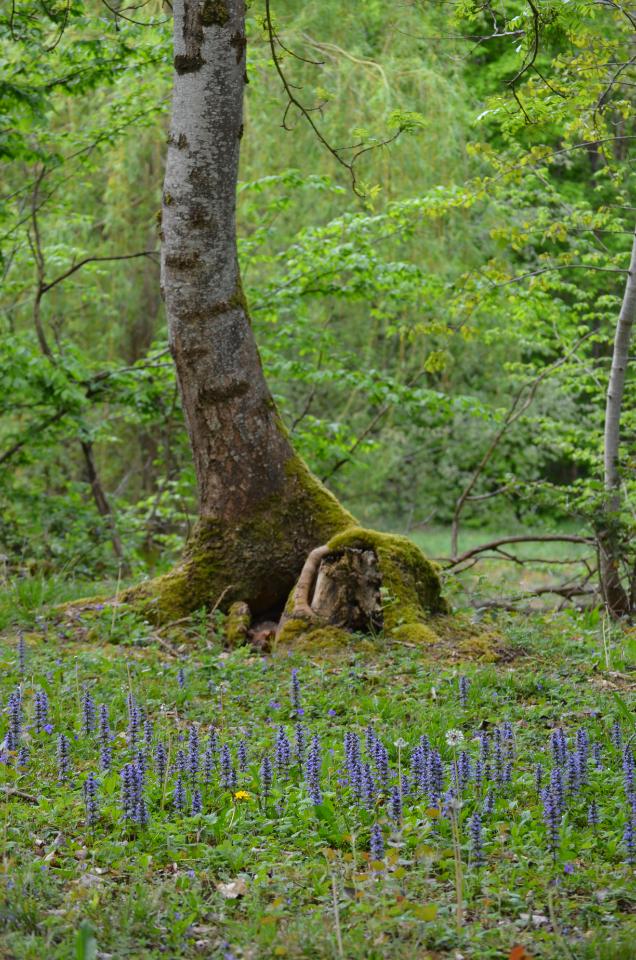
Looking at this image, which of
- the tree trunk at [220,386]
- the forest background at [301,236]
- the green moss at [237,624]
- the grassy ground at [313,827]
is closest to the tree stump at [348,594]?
the tree trunk at [220,386]

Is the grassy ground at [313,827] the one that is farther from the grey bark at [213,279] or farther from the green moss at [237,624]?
the grey bark at [213,279]

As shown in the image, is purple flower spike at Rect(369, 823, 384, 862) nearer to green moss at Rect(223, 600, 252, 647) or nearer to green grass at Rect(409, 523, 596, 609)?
green moss at Rect(223, 600, 252, 647)

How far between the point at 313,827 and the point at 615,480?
5.09 metres

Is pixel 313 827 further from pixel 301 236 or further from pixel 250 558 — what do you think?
pixel 301 236

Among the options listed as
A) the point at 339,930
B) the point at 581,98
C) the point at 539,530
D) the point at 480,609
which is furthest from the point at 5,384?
the point at 539,530

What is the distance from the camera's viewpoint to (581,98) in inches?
263

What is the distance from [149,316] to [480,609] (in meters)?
8.26

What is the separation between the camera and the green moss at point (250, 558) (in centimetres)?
665

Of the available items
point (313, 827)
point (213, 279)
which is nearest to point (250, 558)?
point (213, 279)

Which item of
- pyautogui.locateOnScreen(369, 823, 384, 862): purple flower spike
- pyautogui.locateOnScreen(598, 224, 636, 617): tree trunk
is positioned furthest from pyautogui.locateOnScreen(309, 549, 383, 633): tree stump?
pyautogui.locateOnScreen(369, 823, 384, 862): purple flower spike

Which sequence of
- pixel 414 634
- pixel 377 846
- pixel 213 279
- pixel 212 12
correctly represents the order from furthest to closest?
pixel 213 279 → pixel 414 634 → pixel 212 12 → pixel 377 846

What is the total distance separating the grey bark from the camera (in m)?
6.06

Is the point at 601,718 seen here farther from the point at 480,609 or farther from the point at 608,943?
the point at 480,609

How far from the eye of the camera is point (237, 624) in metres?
6.40
